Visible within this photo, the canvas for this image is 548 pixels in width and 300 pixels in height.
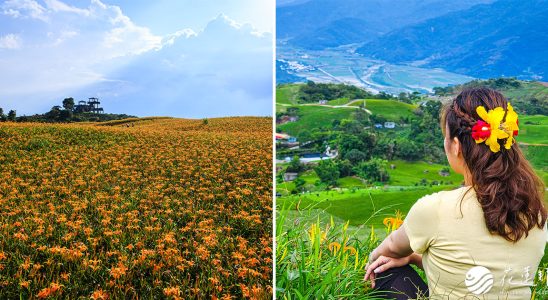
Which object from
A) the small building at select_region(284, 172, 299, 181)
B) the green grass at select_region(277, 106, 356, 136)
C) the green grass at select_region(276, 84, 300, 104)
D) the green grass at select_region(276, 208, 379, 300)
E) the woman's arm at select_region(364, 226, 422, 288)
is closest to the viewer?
the woman's arm at select_region(364, 226, 422, 288)

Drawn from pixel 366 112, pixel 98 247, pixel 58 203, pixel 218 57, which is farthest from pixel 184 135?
pixel 366 112

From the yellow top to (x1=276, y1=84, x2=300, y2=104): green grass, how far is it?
427 cm

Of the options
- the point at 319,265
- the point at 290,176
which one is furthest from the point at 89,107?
the point at 290,176

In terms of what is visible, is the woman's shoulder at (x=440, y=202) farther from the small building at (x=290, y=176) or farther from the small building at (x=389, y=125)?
the small building at (x=290, y=176)

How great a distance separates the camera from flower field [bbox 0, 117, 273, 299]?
203 cm

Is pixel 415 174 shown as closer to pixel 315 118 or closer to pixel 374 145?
pixel 374 145

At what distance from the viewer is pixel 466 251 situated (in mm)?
1150

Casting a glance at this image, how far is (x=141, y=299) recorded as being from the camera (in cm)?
196

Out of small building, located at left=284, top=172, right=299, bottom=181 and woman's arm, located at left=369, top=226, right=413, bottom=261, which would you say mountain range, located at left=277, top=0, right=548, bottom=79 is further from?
woman's arm, located at left=369, top=226, right=413, bottom=261

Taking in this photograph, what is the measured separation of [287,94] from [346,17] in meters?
0.95

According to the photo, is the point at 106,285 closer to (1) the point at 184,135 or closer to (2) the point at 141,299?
(2) the point at 141,299

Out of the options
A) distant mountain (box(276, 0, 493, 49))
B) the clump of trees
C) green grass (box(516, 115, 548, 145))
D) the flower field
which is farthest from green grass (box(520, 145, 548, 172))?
the clump of trees

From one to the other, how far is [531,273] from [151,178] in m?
2.01

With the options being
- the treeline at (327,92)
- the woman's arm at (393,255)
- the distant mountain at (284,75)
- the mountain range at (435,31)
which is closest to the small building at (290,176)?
the treeline at (327,92)
